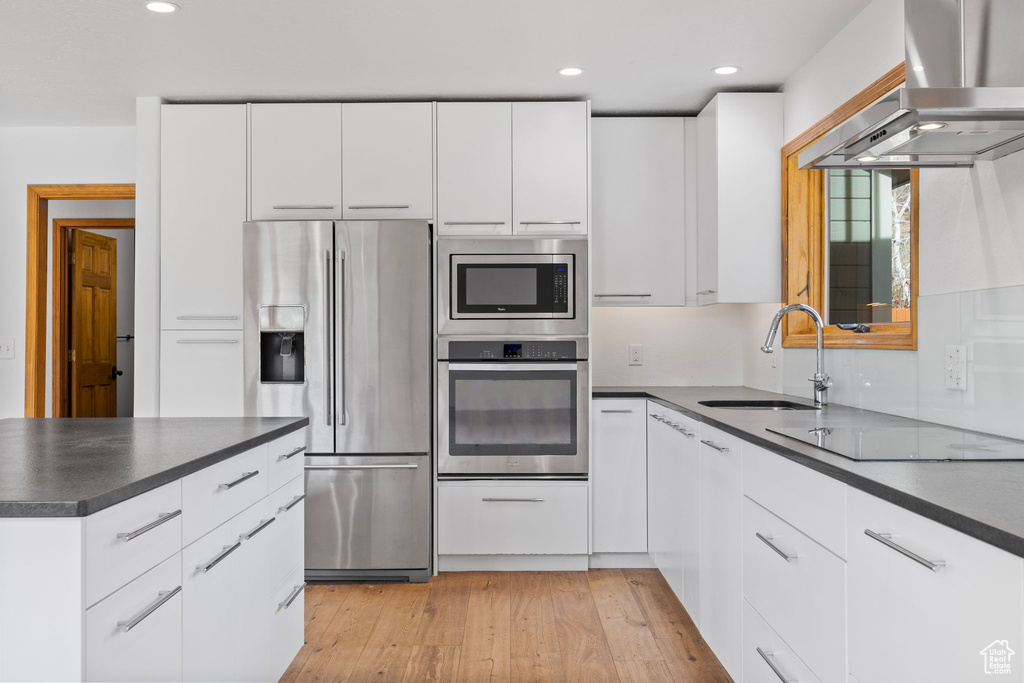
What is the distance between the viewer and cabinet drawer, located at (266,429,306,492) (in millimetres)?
2039

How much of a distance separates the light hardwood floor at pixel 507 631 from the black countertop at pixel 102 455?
0.94 meters

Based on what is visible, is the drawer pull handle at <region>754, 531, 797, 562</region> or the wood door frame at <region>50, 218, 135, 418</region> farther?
the wood door frame at <region>50, 218, 135, 418</region>

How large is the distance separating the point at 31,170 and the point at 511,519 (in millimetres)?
3391

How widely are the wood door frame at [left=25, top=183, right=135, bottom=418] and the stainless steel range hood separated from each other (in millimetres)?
3835

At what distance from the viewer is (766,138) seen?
11.0 feet

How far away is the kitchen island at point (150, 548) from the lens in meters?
1.11

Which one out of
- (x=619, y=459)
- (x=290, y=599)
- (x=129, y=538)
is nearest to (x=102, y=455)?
(x=129, y=538)

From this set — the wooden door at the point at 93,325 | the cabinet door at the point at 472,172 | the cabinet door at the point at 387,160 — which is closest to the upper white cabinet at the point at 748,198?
the cabinet door at the point at 472,172

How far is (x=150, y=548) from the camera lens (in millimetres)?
1348

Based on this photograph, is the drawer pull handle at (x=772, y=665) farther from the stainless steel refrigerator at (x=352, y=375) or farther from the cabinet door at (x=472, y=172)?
the cabinet door at (x=472, y=172)

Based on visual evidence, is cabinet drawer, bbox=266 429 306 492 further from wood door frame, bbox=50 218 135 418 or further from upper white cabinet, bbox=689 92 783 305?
wood door frame, bbox=50 218 135 418

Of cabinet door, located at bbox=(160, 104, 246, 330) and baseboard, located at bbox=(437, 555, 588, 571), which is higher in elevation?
cabinet door, located at bbox=(160, 104, 246, 330)

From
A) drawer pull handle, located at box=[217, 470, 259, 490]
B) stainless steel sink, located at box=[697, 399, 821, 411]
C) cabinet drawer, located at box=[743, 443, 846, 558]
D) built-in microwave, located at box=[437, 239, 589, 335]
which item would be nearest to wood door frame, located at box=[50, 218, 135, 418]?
built-in microwave, located at box=[437, 239, 589, 335]

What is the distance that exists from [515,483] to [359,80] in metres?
2.03
